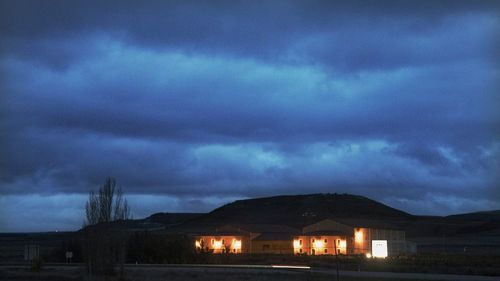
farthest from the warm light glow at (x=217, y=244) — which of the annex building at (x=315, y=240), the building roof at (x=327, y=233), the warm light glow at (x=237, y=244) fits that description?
the building roof at (x=327, y=233)

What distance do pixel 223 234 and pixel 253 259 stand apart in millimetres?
23555

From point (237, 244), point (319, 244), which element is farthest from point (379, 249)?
point (237, 244)

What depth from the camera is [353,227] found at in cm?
11175

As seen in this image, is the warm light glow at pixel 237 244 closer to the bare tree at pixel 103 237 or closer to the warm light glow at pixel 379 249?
the warm light glow at pixel 379 249

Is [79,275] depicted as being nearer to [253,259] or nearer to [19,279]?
[19,279]

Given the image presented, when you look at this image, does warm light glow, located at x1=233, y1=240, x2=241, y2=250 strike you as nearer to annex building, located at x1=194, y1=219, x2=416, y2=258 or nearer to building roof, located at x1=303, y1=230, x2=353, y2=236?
annex building, located at x1=194, y1=219, x2=416, y2=258

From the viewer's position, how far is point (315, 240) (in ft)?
366

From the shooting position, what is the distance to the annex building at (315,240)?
10819 cm

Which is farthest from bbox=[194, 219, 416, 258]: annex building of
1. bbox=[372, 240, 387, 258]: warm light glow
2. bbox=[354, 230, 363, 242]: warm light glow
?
bbox=[372, 240, 387, 258]: warm light glow

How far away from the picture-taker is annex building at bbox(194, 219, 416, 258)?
355 ft

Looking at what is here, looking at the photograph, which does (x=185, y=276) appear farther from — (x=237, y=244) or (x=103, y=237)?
(x=237, y=244)

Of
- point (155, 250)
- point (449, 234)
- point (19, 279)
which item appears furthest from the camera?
point (449, 234)

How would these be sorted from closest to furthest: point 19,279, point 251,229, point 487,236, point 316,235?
point 19,279, point 316,235, point 251,229, point 487,236

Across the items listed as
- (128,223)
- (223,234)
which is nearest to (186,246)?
(223,234)
